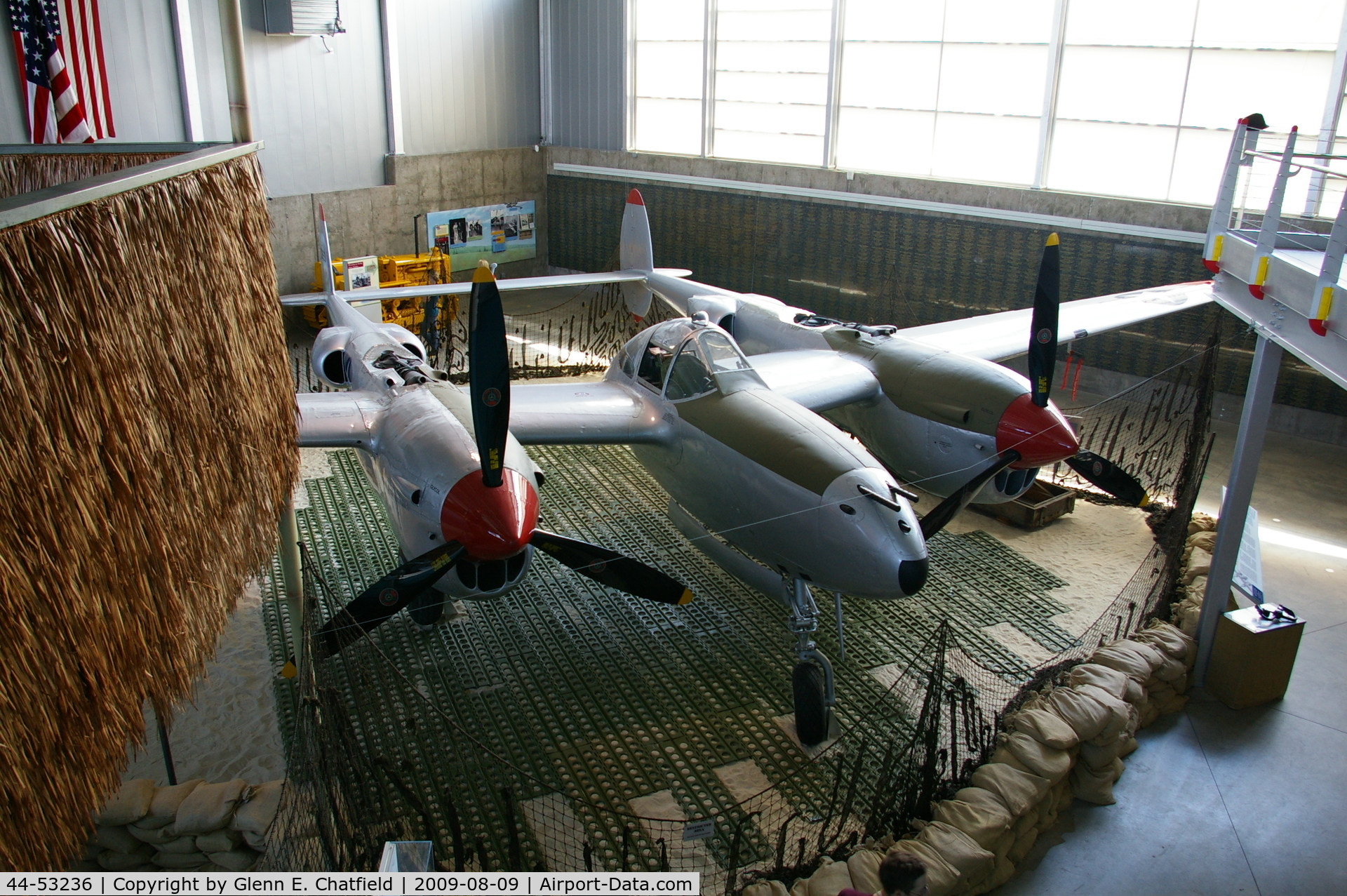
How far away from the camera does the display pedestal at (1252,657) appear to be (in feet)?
26.8

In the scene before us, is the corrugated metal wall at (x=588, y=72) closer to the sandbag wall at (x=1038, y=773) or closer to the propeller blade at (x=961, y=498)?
the propeller blade at (x=961, y=498)

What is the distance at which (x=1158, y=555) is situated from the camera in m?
10.8

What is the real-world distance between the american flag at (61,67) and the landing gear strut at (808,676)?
1416 centimetres

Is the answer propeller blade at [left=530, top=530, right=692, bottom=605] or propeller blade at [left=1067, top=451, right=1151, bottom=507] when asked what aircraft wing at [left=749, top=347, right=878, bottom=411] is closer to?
propeller blade at [left=1067, top=451, right=1151, bottom=507]

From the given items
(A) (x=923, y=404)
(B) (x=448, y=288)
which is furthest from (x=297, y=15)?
(A) (x=923, y=404)

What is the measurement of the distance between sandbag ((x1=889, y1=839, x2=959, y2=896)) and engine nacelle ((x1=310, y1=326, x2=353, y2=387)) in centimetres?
831

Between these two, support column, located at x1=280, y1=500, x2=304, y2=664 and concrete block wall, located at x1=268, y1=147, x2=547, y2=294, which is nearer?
support column, located at x1=280, y1=500, x2=304, y2=664

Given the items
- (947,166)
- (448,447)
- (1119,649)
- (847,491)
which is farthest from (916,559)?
(947,166)

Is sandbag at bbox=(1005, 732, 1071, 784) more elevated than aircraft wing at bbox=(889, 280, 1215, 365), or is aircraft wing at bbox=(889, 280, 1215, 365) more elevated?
aircraft wing at bbox=(889, 280, 1215, 365)

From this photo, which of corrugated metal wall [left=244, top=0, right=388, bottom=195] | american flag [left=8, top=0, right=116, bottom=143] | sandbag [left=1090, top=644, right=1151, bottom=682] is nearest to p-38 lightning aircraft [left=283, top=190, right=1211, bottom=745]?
sandbag [left=1090, top=644, right=1151, bottom=682]

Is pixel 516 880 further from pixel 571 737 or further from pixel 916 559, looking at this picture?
pixel 916 559

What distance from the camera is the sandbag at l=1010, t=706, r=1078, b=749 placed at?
6953mm

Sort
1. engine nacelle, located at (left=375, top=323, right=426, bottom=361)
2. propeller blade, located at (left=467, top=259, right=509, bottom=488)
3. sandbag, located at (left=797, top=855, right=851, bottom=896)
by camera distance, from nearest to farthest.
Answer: sandbag, located at (left=797, top=855, right=851, bottom=896) < propeller blade, located at (left=467, top=259, right=509, bottom=488) < engine nacelle, located at (left=375, top=323, right=426, bottom=361)

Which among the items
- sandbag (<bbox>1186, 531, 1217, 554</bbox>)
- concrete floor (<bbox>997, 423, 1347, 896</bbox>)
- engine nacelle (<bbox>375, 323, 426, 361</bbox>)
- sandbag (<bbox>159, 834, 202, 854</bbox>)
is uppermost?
engine nacelle (<bbox>375, 323, 426, 361</bbox>)
